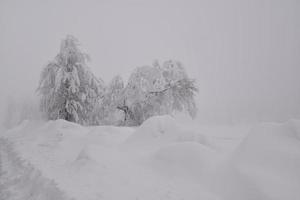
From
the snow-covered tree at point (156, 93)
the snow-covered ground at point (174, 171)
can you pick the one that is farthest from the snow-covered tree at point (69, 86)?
the snow-covered ground at point (174, 171)

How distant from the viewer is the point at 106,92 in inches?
760

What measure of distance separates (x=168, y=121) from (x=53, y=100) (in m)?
11.9

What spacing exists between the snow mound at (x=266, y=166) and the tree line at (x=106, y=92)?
13212 mm

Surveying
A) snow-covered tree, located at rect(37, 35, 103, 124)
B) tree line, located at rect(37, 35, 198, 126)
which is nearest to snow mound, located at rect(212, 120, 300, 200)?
tree line, located at rect(37, 35, 198, 126)

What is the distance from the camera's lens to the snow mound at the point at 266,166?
3.81 m

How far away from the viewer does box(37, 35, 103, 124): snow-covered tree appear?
54.1ft

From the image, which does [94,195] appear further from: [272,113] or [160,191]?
[272,113]

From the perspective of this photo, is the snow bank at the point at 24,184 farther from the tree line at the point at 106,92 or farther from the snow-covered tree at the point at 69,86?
the tree line at the point at 106,92

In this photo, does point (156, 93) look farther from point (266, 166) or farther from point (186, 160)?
point (266, 166)

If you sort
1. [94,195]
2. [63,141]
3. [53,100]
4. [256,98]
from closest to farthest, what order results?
[94,195]
[63,141]
[53,100]
[256,98]

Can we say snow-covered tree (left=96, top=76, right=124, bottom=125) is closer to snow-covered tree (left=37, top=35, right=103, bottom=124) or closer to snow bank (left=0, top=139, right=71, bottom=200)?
snow-covered tree (left=37, top=35, right=103, bottom=124)

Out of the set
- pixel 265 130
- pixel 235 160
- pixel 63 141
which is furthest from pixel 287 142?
pixel 63 141

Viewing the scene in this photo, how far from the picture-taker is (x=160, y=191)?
4.45 m

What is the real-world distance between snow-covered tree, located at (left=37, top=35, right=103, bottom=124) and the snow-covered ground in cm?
955
